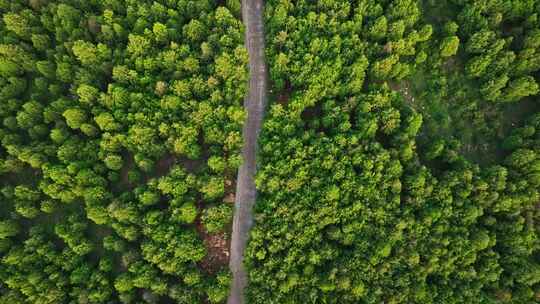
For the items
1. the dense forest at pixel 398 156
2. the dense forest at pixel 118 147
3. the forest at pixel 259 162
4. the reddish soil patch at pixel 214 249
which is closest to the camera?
the dense forest at pixel 118 147

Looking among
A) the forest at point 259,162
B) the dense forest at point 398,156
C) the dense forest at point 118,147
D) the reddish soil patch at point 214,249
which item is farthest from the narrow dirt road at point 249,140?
the dense forest at point 398,156

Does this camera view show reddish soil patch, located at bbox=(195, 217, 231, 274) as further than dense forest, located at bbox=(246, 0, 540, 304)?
Yes

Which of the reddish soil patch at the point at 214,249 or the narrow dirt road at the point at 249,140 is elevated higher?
the narrow dirt road at the point at 249,140

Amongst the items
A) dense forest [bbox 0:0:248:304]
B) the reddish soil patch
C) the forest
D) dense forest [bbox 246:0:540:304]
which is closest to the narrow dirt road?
the reddish soil patch

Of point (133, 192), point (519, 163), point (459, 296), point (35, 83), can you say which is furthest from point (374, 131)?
point (35, 83)

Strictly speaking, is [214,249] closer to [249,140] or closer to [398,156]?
[249,140]

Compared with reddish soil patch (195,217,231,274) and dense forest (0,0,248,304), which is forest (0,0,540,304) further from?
dense forest (0,0,248,304)

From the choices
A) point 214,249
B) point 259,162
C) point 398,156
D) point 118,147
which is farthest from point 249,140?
point 398,156

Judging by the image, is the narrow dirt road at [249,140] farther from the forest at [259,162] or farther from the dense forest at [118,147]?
the dense forest at [118,147]
